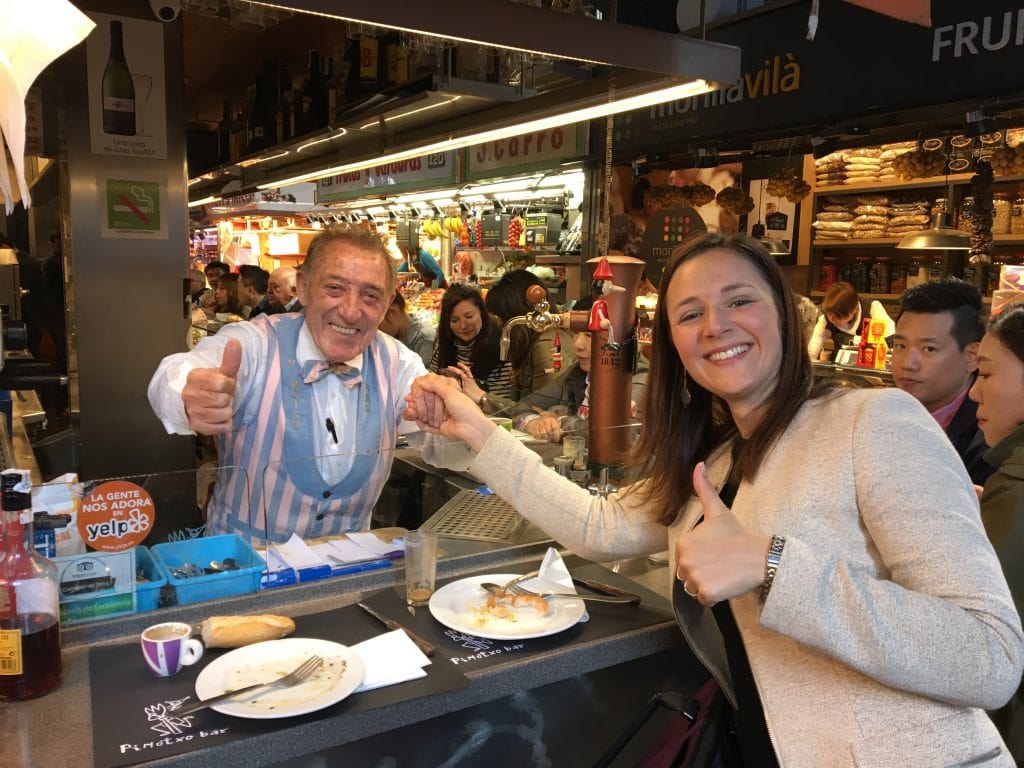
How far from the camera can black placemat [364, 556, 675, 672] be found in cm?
158

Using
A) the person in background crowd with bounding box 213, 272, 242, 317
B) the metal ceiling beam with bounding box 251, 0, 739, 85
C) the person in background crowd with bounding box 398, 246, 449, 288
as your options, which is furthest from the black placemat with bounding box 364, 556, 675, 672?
the person in background crowd with bounding box 213, 272, 242, 317

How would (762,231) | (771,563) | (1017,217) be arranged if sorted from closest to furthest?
(771,563), (1017,217), (762,231)

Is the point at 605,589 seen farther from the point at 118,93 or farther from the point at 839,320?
the point at 839,320

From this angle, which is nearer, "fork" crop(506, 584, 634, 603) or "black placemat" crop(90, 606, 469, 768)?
"black placemat" crop(90, 606, 469, 768)

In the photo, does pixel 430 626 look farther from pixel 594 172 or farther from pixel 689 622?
pixel 594 172

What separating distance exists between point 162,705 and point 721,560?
38.1 inches

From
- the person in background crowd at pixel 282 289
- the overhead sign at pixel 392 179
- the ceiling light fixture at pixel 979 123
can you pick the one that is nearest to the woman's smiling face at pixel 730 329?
the ceiling light fixture at pixel 979 123

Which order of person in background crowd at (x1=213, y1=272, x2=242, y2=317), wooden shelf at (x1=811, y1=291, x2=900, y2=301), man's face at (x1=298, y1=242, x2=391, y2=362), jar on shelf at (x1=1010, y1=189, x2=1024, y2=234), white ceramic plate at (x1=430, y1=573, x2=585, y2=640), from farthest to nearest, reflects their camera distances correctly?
person in background crowd at (x1=213, y1=272, x2=242, y2=317) < wooden shelf at (x1=811, y1=291, x2=900, y2=301) < jar on shelf at (x1=1010, y1=189, x2=1024, y2=234) < man's face at (x1=298, y1=242, x2=391, y2=362) < white ceramic plate at (x1=430, y1=573, x2=585, y2=640)

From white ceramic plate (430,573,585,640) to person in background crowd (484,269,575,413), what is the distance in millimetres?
1878

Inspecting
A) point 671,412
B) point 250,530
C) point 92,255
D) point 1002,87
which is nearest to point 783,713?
point 671,412

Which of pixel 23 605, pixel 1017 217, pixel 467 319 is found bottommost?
pixel 23 605

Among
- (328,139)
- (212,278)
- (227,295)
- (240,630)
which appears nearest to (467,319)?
(328,139)

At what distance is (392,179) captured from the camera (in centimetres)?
836

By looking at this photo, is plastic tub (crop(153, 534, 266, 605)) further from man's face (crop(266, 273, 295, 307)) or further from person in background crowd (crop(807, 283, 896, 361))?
person in background crowd (crop(807, 283, 896, 361))
